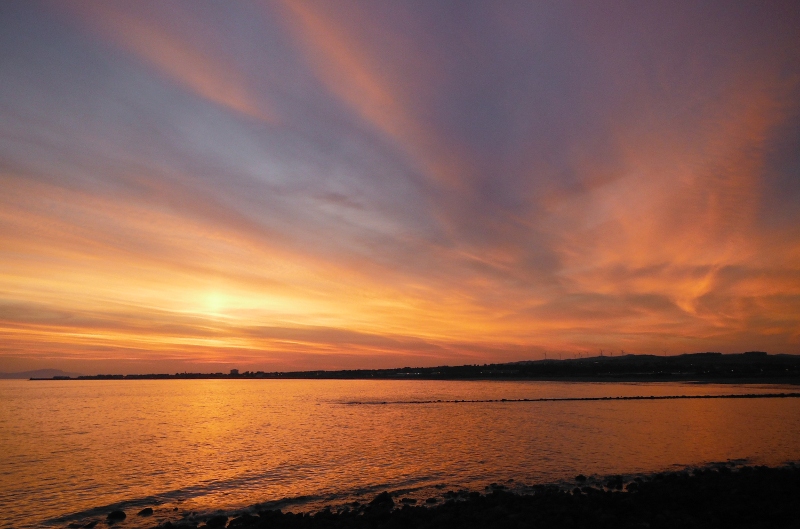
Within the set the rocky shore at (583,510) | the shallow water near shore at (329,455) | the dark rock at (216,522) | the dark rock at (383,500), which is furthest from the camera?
the shallow water near shore at (329,455)

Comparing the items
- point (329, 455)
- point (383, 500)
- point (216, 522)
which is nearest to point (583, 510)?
point (383, 500)

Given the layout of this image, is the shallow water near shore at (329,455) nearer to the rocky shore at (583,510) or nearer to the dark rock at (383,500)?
the dark rock at (383,500)

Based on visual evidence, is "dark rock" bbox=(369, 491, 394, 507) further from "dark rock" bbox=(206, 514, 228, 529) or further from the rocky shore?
"dark rock" bbox=(206, 514, 228, 529)

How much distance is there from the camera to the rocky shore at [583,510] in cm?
1875

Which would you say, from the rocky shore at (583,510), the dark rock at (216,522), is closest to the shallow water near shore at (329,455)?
the dark rock at (216,522)

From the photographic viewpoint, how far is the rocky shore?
61.5 feet

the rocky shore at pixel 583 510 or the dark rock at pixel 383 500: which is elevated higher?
the rocky shore at pixel 583 510

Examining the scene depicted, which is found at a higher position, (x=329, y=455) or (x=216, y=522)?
Answer: (x=329, y=455)

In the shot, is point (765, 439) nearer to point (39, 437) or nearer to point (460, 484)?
point (460, 484)

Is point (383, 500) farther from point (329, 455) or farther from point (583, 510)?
point (329, 455)

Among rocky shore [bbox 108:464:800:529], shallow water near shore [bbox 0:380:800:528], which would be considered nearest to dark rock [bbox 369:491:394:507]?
rocky shore [bbox 108:464:800:529]

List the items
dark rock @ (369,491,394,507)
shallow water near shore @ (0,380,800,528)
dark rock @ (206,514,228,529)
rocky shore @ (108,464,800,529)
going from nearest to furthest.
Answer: rocky shore @ (108,464,800,529)
dark rock @ (206,514,228,529)
dark rock @ (369,491,394,507)
shallow water near shore @ (0,380,800,528)

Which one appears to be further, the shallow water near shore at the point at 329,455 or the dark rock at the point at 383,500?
the shallow water near shore at the point at 329,455

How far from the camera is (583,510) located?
19953mm
